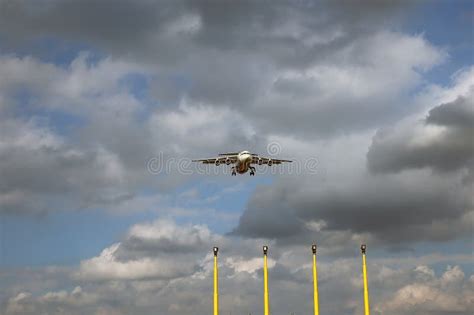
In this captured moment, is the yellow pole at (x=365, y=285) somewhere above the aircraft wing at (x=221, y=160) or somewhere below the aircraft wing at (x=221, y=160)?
below

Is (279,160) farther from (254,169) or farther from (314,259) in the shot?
(314,259)

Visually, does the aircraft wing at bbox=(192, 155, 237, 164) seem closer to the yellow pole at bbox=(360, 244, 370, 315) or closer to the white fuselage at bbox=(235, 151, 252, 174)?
the white fuselage at bbox=(235, 151, 252, 174)

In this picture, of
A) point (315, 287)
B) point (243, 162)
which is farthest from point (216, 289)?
point (243, 162)

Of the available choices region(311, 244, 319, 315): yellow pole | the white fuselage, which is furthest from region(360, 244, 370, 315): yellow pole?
the white fuselage

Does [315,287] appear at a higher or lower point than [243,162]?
lower

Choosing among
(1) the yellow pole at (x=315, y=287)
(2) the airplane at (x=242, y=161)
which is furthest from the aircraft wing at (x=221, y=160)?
(1) the yellow pole at (x=315, y=287)

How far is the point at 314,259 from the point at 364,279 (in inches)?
305

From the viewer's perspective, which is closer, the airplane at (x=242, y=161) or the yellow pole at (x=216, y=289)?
the yellow pole at (x=216, y=289)

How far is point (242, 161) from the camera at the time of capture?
434ft

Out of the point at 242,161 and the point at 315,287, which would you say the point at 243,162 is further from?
the point at 315,287

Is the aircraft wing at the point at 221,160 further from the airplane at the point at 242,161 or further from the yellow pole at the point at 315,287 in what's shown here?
the yellow pole at the point at 315,287

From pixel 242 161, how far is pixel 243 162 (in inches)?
14.6

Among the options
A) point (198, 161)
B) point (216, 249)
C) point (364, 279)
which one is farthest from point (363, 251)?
point (198, 161)

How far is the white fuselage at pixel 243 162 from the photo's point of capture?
434 feet
